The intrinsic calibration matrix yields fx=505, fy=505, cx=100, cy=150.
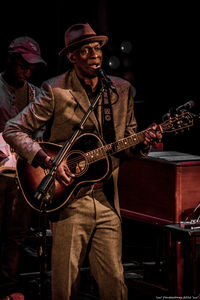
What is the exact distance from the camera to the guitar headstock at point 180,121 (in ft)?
11.7

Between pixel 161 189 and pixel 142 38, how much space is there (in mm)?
3384

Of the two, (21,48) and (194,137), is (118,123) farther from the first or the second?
(194,137)

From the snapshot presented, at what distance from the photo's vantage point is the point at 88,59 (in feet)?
→ 11.4

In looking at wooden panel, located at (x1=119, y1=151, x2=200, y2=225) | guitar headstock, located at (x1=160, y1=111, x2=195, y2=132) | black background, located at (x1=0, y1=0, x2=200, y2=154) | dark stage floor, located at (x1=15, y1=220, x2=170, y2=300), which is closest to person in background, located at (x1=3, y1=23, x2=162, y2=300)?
guitar headstock, located at (x1=160, y1=111, x2=195, y2=132)

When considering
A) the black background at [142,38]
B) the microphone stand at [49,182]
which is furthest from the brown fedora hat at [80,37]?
the black background at [142,38]

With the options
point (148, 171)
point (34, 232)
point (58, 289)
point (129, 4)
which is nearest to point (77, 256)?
point (58, 289)

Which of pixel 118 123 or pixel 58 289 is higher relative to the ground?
pixel 118 123

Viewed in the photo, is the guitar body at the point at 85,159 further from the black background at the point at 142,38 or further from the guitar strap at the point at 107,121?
the black background at the point at 142,38

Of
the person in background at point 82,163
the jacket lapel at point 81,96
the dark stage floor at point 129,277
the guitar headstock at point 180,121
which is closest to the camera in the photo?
the person in background at point 82,163

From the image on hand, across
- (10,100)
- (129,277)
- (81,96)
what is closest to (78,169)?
(81,96)

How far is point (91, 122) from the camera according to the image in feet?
11.3

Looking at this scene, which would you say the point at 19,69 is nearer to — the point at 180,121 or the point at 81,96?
the point at 81,96

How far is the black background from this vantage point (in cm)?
670

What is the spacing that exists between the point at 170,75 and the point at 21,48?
8.86ft
